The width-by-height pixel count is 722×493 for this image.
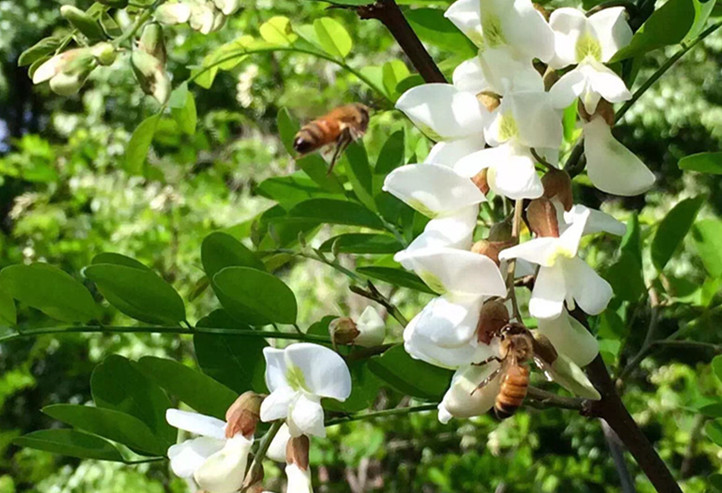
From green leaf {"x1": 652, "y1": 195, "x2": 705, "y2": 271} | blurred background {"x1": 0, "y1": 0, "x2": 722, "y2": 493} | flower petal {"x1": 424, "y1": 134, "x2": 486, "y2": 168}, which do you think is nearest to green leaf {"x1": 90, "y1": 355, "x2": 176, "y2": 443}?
flower petal {"x1": 424, "y1": 134, "x2": 486, "y2": 168}

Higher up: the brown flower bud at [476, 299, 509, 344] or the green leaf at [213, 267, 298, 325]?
the brown flower bud at [476, 299, 509, 344]

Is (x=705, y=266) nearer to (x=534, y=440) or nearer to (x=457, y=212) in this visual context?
(x=457, y=212)

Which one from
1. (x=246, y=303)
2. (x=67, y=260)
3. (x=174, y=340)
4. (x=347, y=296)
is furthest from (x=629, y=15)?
(x=347, y=296)

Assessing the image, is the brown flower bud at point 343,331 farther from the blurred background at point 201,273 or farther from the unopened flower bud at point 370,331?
the blurred background at point 201,273

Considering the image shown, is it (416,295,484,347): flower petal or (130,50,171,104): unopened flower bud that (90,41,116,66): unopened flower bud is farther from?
(416,295,484,347): flower petal

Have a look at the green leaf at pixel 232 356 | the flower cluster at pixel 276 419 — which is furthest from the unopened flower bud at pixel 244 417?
the green leaf at pixel 232 356
